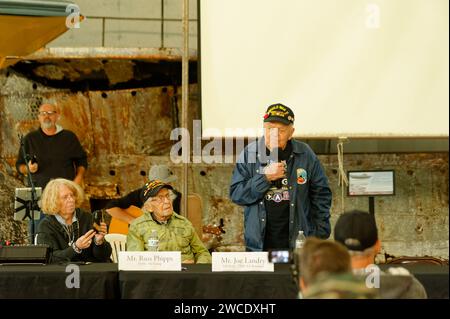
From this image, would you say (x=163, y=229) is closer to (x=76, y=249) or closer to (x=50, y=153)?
(x=76, y=249)

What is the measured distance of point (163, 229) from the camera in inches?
191

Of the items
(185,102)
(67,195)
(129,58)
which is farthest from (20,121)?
(67,195)

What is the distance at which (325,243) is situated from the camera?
8.88 ft

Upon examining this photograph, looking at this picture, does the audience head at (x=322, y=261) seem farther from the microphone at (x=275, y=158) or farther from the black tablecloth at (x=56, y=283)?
the microphone at (x=275, y=158)

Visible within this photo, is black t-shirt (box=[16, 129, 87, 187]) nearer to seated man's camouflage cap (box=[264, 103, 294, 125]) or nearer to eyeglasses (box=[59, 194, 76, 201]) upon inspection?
eyeglasses (box=[59, 194, 76, 201])

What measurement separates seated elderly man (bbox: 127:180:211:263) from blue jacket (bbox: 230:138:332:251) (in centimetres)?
33

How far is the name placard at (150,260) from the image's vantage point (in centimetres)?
405

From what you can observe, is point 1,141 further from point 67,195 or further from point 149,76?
point 67,195

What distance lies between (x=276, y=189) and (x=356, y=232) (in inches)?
76.5

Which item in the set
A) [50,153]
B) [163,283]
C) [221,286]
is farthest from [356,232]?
[50,153]

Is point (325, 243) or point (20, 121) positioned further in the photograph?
point (20, 121)
